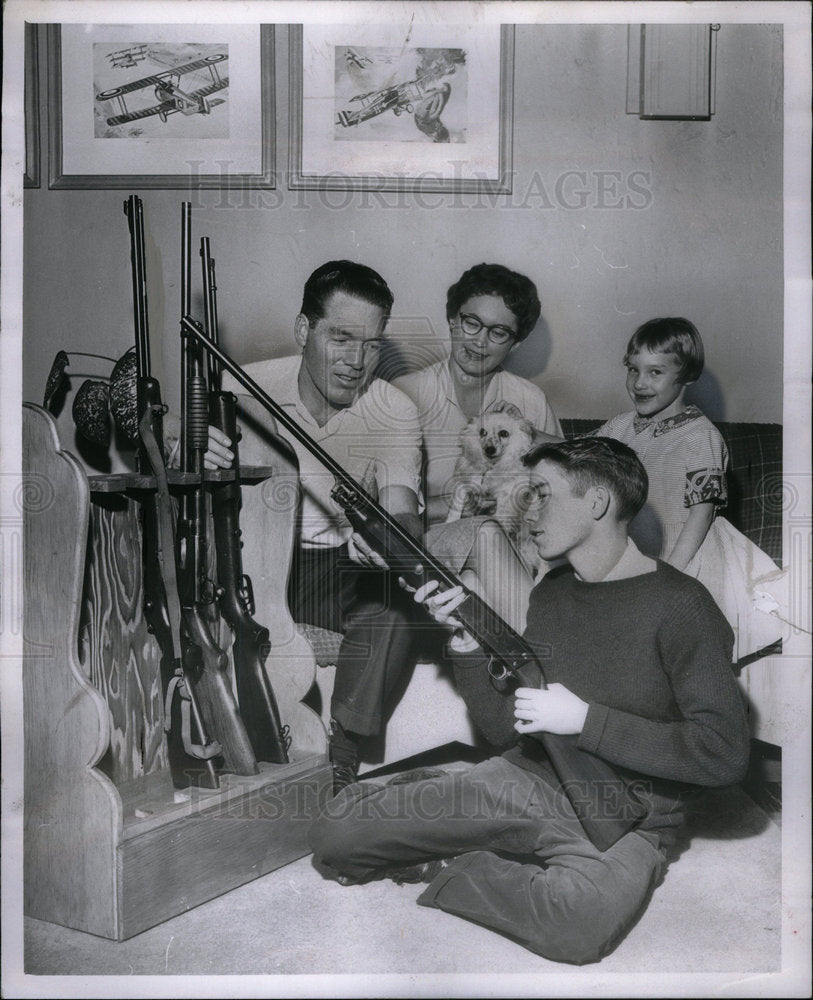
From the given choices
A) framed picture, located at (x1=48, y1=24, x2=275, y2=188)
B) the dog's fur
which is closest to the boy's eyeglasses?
the dog's fur

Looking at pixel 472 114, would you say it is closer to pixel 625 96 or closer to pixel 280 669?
pixel 625 96

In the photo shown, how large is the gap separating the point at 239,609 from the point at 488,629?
1.80 ft

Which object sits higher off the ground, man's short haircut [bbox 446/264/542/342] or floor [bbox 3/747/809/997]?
man's short haircut [bbox 446/264/542/342]

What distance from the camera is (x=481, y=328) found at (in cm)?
223

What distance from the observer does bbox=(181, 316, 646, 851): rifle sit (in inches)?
85.4

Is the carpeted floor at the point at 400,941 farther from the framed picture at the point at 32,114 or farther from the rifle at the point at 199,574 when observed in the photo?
the framed picture at the point at 32,114

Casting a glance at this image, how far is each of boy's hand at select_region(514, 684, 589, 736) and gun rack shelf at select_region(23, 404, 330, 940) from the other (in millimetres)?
470

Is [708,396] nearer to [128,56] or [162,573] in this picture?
[162,573]

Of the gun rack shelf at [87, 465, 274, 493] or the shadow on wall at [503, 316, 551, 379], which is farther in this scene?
the shadow on wall at [503, 316, 551, 379]

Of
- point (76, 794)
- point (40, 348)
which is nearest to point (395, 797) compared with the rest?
point (76, 794)

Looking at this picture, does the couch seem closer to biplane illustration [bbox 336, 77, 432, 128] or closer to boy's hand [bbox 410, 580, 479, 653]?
boy's hand [bbox 410, 580, 479, 653]

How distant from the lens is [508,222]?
2.21 m

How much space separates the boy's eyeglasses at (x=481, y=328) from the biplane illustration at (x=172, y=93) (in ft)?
2.32

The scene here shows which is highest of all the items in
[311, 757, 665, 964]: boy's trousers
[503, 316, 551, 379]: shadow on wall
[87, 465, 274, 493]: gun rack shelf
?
[503, 316, 551, 379]: shadow on wall
